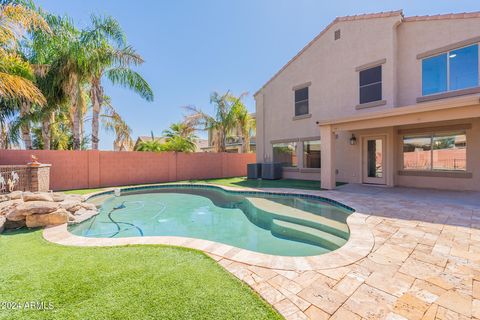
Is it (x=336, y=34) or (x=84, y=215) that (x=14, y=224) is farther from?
(x=336, y=34)

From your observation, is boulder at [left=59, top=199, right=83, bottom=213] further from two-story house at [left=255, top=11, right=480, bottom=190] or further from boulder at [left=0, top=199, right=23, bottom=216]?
two-story house at [left=255, top=11, right=480, bottom=190]

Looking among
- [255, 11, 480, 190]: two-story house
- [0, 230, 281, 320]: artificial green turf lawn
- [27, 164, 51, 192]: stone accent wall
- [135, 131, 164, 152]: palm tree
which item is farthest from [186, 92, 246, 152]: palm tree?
[0, 230, 281, 320]: artificial green turf lawn

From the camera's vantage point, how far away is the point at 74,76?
36.6 ft

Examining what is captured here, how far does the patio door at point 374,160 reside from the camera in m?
10.4

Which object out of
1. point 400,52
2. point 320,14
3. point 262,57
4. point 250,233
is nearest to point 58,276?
→ point 250,233

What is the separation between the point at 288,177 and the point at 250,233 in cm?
923

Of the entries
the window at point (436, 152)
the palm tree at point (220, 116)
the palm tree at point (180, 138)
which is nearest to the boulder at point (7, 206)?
the palm tree at point (180, 138)

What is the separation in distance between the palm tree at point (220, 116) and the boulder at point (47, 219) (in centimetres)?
1309

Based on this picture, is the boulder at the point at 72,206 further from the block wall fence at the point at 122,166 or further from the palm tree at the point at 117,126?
the palm tree at the point at 117,126

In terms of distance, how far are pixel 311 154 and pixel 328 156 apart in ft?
10.9

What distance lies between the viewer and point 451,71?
340 inches

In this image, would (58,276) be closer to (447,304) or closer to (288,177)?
(447,304)

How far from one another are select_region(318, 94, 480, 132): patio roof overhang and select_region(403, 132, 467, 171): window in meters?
2.27

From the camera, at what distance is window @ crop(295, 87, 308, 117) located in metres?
13.4
